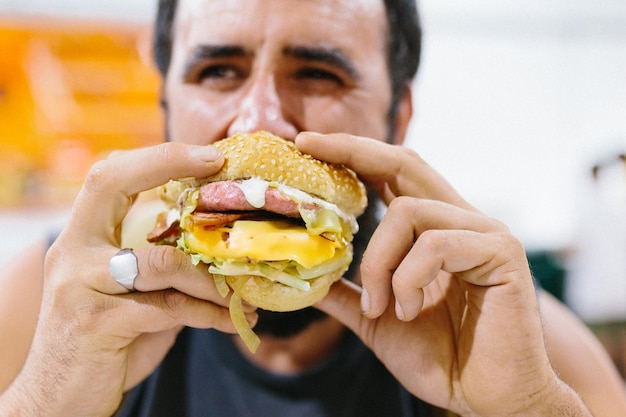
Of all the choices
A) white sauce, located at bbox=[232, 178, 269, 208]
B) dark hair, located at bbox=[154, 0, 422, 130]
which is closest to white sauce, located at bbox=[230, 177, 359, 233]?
white sauce, located at bbox=[232, 178, 269, 208]

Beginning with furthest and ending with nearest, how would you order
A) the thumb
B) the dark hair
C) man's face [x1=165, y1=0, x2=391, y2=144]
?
the dark hair
man's face [x1=165, y1=0, x2=391, y2=144]
the thumb

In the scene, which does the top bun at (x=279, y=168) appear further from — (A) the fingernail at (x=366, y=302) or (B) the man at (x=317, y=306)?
(A) the fingernail at (x=366, y=302)

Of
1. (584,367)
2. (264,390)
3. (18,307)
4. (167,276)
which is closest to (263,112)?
(167,276)

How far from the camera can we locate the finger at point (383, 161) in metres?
1.30

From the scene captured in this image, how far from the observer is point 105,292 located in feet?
3.79

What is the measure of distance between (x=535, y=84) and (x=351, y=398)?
6164 mm

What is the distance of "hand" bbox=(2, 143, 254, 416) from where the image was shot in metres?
1.13

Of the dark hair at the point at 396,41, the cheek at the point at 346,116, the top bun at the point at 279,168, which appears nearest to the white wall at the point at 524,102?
the dark hair at the point at 396,41

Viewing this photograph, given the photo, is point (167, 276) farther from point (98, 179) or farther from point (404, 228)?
point (404, 228)

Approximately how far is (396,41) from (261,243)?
52.9 inches

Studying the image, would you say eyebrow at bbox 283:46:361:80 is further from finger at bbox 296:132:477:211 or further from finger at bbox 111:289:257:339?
finger at bbox 111:289:257:339

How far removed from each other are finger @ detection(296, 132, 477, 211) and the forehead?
1.74 ft

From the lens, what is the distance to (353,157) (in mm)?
1330

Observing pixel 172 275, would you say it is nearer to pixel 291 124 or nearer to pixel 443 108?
pixel 291 124
